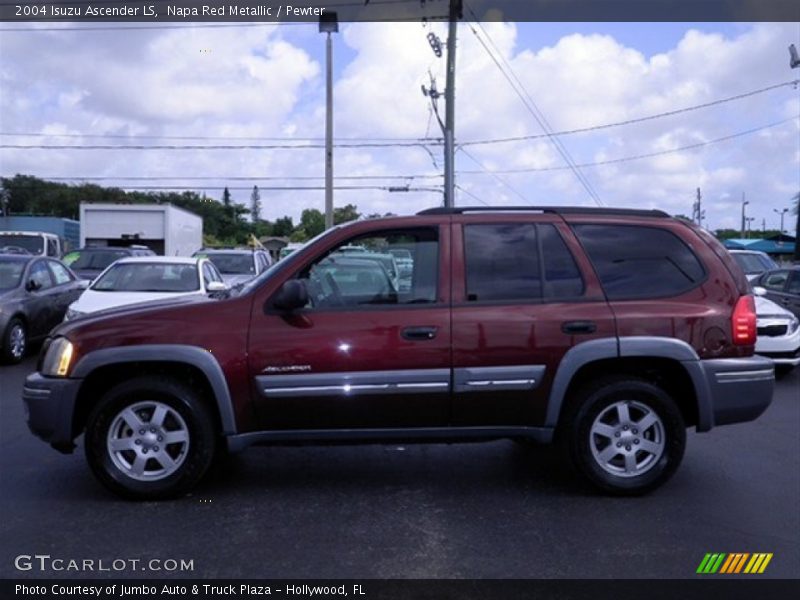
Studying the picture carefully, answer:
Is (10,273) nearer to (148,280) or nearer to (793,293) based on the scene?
(148,280)

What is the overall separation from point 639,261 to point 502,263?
0.94 meters

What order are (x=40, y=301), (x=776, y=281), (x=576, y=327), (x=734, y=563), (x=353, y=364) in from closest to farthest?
(x=734, y=563), (x=353, y=364), (x=576, y=327), (x=40, y=301), (x=776, y=281)

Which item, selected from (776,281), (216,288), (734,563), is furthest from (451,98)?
(734,563)

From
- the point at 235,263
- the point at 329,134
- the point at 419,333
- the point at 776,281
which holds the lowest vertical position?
the point at 419,333

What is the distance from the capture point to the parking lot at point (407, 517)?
3.83 meters

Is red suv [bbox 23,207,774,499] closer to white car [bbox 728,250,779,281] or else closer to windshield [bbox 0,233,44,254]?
white car [bbox 728,250,779,281]

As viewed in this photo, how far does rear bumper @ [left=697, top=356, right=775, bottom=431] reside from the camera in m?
4.80

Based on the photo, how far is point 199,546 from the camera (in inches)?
157

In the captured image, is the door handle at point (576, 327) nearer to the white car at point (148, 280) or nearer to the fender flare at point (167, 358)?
the fender flare at point (167, 358)

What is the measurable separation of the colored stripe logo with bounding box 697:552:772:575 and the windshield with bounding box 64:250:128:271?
50.8 feet

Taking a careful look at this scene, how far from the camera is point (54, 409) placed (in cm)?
462
